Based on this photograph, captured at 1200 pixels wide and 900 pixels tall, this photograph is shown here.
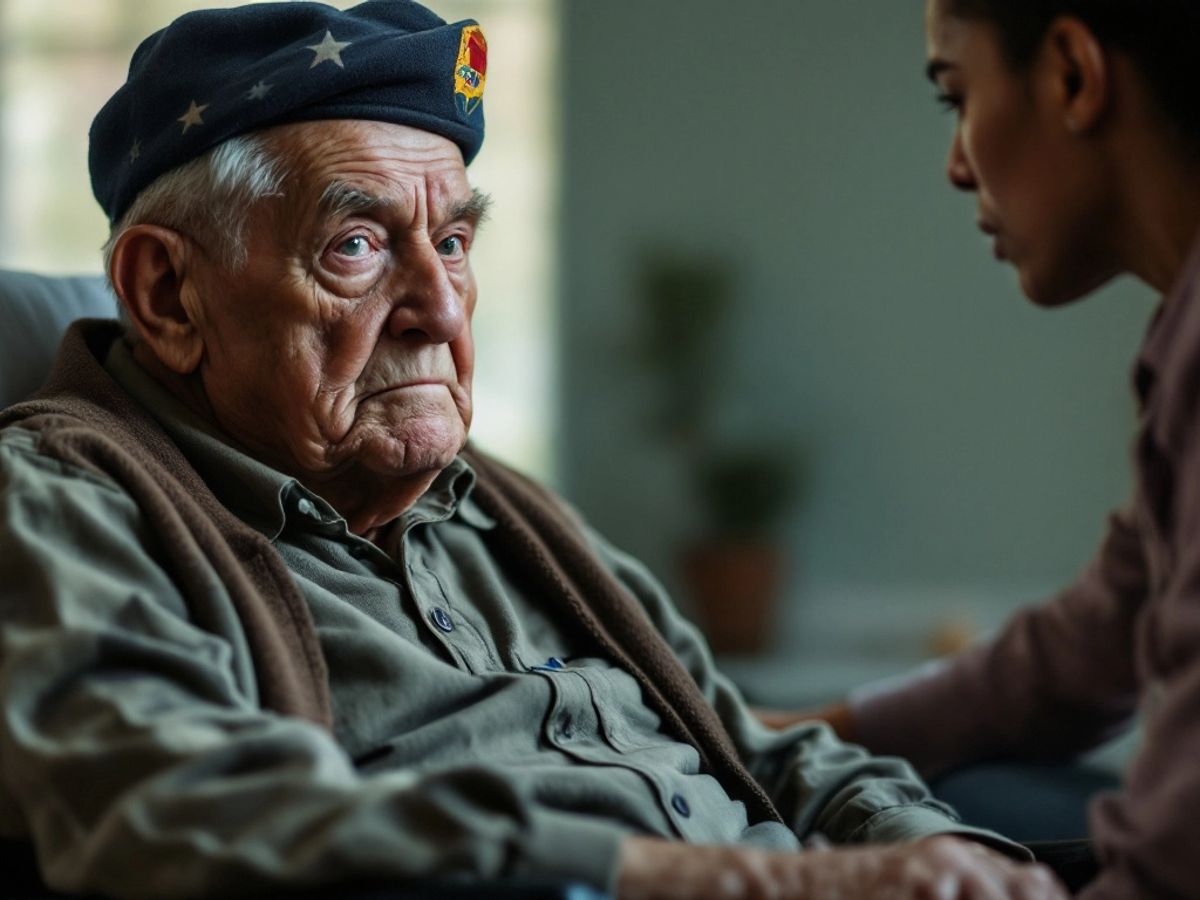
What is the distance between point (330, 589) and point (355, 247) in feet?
1.18

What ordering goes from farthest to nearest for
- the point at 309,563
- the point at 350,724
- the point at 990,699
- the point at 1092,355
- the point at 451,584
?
the point at 1092,355
the point at 990,699
the point at 451,584
the point at 309,563
the point at 350,724

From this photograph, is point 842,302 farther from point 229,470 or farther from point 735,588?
point 229,470

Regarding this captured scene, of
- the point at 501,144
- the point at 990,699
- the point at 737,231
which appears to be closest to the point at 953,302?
the point at 737,231

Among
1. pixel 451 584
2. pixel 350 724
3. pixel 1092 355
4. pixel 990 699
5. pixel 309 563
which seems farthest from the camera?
pixel 1092 355

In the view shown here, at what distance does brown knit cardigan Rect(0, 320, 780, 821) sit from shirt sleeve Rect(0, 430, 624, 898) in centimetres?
5

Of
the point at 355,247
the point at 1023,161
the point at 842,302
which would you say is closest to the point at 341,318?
the point at 355,247

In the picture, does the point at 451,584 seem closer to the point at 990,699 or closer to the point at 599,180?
the point at 990,699

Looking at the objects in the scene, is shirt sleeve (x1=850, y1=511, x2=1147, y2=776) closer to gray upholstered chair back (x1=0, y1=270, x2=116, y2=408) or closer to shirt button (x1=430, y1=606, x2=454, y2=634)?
shirt button (x1=430, y1=606, x2=454, y2=634)

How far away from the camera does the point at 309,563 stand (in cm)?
135

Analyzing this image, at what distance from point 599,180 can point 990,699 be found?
3.09 m

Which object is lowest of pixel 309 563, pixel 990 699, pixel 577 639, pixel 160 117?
pixel 990 699

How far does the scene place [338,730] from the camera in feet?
4.06

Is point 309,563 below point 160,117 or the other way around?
below

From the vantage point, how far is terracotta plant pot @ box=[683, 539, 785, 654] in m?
4.24
